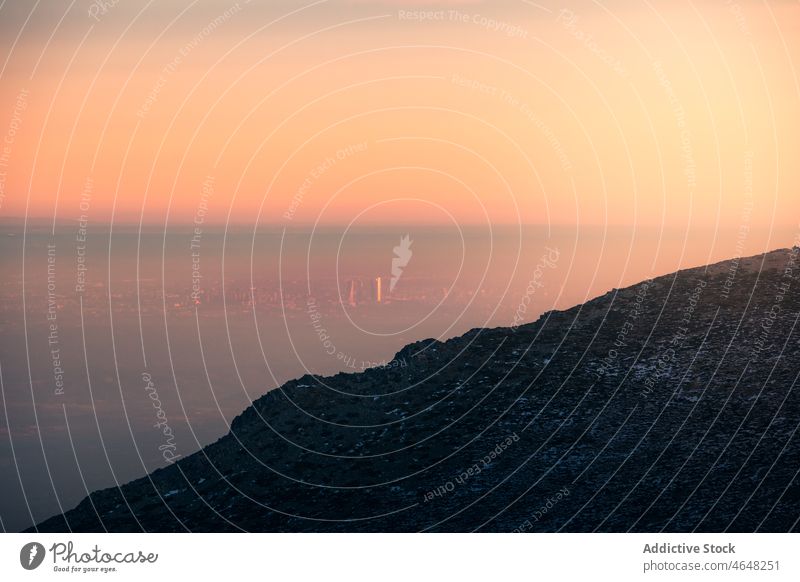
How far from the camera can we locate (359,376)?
213 feet

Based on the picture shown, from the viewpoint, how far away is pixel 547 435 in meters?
51.0

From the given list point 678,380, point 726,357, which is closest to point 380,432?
point 678,380

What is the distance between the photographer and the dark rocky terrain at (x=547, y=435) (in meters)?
43.8

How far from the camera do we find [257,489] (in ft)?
171

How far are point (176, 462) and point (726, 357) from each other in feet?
120

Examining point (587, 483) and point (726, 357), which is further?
point (726, 357)

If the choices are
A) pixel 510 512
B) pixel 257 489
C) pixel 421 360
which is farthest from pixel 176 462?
pixel 510 512

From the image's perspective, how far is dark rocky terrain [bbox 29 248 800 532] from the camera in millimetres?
43781

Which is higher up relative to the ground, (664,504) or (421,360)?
(421,360)
